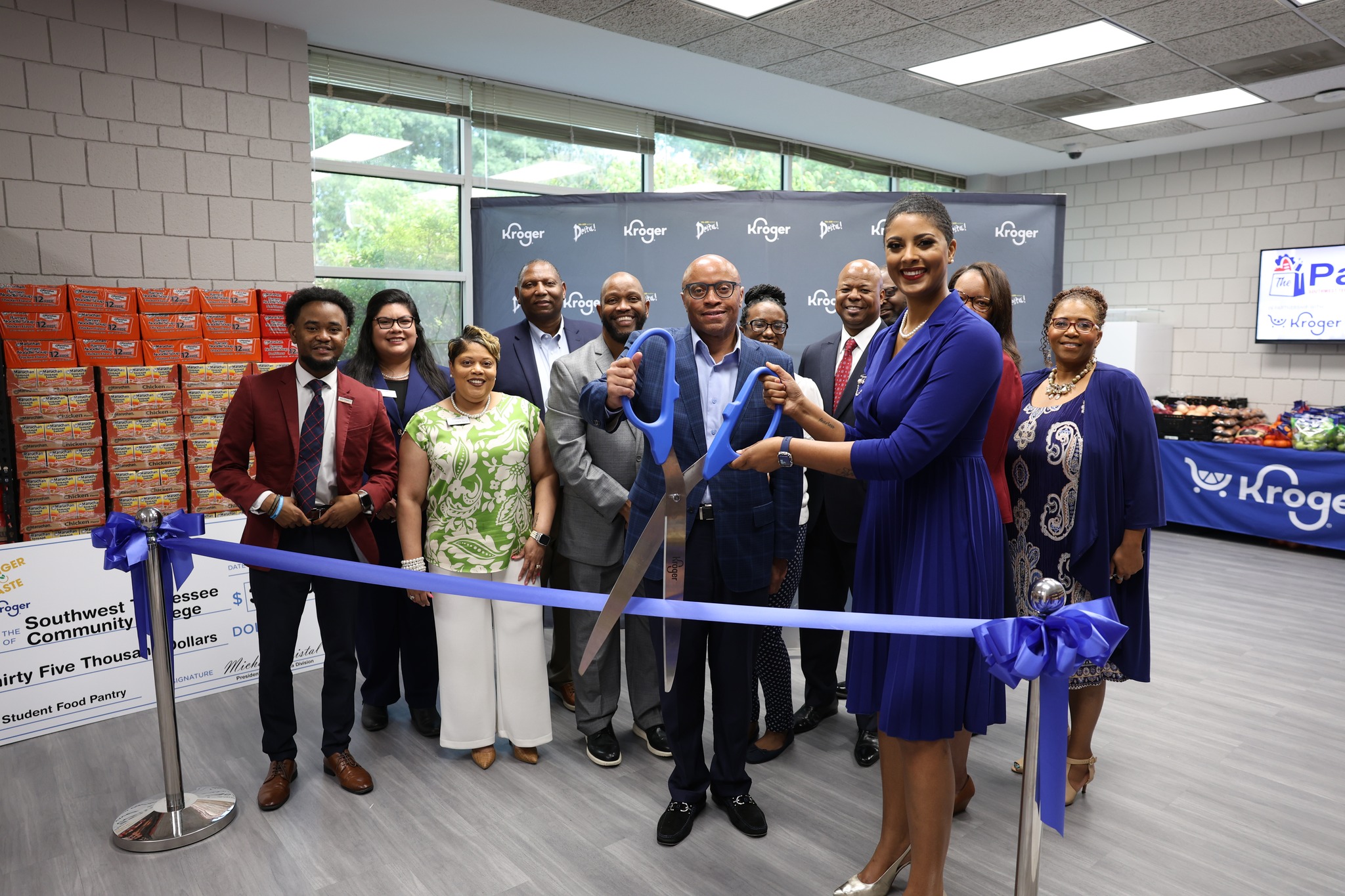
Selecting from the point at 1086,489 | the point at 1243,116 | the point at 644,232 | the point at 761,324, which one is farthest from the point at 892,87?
the point at 1086,489

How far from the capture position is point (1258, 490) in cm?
626

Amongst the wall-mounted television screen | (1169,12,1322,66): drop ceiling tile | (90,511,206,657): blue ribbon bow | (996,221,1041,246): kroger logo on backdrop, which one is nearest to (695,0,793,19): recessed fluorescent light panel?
(996,221,1041,246): kroger logo on backdrop

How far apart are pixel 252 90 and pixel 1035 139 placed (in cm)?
631

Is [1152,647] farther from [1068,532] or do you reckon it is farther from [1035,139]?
[1035,139]

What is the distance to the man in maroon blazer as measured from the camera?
102 inches

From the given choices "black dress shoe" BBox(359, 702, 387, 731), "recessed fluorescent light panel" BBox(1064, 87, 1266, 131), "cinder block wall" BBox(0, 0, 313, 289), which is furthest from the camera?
"recessed fluorescent light panel" BBox(1064, 87, 1266, 131)

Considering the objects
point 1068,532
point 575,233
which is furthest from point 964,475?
point 575,233

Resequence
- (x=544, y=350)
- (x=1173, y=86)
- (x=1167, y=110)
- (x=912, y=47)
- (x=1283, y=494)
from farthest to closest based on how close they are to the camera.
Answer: (x=1167, y=110) → (x=1283, y=494) → (x=1173, y=86) → (x=912, y=47) → (x=544, y=350)

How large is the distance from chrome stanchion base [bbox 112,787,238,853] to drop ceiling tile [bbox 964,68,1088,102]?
603cm

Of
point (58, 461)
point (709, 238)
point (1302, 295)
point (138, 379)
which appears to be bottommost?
point (58, 461)

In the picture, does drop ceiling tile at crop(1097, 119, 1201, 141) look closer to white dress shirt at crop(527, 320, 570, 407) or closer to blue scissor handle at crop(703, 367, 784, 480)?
white dress shirt at crop(527, 320, 570, 407)

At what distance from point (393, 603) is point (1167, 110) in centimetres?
675

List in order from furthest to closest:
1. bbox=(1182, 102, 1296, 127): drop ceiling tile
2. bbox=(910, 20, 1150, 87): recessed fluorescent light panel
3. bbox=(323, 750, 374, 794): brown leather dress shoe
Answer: bbox=(1182, 102, 1296, 127): drop ceiling tile < bbox=(910, 20, 1150, 87): recessed fluorescent light panel < bbox=(323, 750, 374, 794): brown leather dress shoe

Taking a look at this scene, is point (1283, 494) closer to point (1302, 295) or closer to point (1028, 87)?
point (1302, 295)
